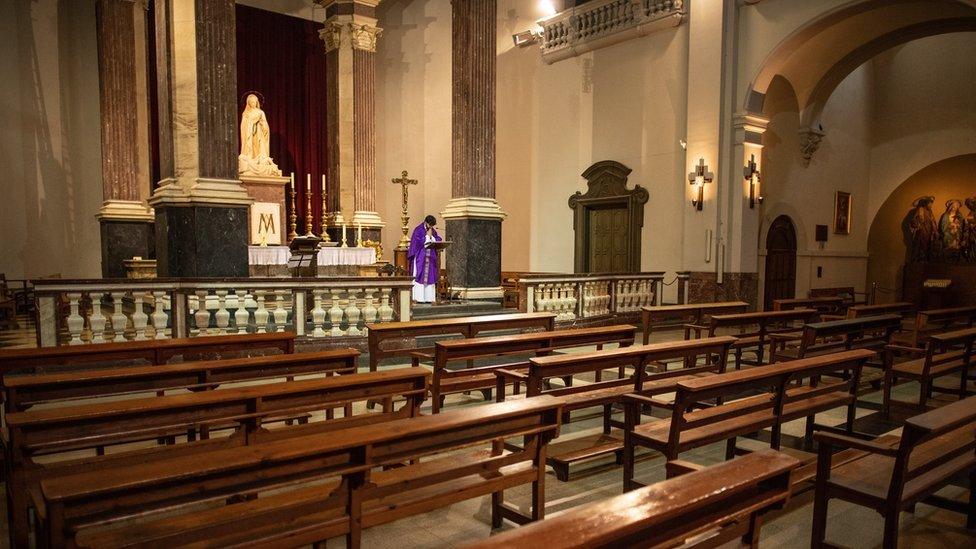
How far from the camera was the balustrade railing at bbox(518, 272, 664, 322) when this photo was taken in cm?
914

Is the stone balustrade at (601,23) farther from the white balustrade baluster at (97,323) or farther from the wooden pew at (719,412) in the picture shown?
the white balustrade baluster at (97,323)

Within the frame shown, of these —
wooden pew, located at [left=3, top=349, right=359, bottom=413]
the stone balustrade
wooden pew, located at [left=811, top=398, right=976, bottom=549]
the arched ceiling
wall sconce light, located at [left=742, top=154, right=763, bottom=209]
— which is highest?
the stone balustrade

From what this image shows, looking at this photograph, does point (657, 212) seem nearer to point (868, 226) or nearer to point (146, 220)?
point (868, 226)

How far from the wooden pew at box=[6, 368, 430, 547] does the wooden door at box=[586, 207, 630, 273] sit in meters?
10.4

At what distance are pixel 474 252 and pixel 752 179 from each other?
5.41 m

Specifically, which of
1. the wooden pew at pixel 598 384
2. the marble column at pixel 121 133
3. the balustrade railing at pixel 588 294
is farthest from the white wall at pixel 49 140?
the wooden pew at pixel 598 384

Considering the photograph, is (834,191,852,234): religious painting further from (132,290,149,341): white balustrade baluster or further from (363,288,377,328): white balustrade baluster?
(132,290,149,341): white balustrade baluster

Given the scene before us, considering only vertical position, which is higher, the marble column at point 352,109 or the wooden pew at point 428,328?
the marble column at point 352,109

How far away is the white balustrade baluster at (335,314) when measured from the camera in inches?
291

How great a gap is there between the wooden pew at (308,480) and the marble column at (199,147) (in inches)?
195

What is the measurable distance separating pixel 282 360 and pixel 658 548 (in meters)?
2.74

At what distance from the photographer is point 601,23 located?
42.9ft

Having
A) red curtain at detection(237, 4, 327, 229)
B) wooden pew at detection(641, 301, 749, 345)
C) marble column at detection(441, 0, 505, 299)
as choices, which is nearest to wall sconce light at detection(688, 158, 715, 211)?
wooden pew at detection(641, 301, 749, 345)

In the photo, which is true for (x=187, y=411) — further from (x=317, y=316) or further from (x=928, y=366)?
(x=928, y=366)
